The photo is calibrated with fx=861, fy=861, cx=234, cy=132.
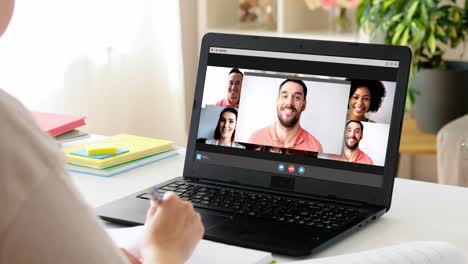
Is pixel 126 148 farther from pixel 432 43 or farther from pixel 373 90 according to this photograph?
pixel 432 43

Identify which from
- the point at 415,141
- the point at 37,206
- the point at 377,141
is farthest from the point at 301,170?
the point at 415,141

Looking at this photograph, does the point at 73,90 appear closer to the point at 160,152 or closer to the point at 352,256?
the point at 160,152

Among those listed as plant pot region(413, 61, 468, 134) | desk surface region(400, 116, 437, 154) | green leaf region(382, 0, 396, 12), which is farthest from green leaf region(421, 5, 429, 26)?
desk surface region(400, 116, 437, 154)

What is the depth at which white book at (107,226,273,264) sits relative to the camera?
1.15 meters

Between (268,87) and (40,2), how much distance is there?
1696 millimetres

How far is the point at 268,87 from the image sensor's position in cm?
152

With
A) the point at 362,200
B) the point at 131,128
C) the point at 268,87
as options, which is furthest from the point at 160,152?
the point at 131,128

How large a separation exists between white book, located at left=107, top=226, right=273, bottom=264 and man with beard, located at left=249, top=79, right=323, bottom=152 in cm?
32

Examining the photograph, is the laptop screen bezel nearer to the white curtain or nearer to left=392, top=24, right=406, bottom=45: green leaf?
the white curtain

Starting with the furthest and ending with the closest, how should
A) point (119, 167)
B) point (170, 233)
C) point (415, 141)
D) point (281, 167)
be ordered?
point (415, 141) < point (119, 167) < point (281, 167) < point (170, 233)

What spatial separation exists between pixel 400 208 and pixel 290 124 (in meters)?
0.24

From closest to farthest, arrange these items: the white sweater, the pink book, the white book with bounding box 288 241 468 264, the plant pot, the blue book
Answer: the white sweater < the white book with bounding box 288 241 468 264 < the blue book < the pink book < the plant pot

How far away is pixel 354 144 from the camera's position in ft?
4.74

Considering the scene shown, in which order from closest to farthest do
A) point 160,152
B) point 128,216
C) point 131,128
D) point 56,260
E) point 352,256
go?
point 56,260 < point 352,256 < point 128,216 < point 160,152 < point 131,128
